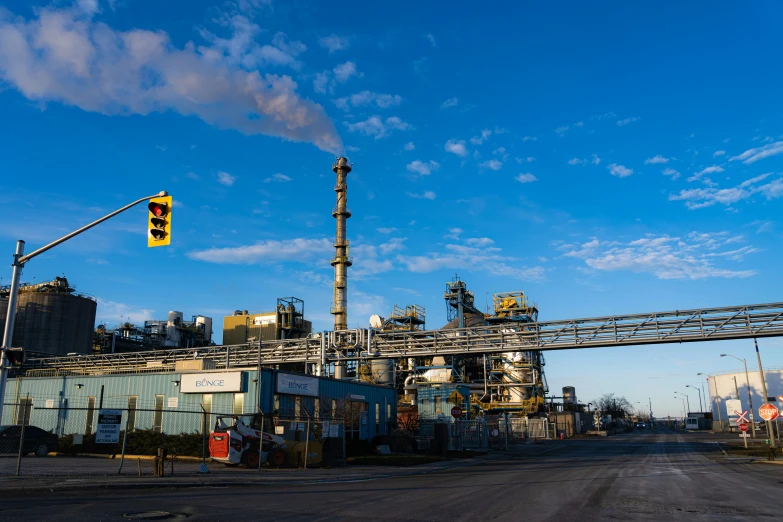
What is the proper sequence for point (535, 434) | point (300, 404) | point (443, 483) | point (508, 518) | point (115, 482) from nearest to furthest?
1. point (508, 518)
2. point (115, 482)
3. point (443, 483)
4. point (300, 404)
5. point (535, 434)

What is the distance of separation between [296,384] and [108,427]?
12.0 m

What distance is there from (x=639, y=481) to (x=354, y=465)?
40.1ft

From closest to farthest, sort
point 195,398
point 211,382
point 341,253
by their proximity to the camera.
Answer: point 211,382 < point 195,398 < point 341,253

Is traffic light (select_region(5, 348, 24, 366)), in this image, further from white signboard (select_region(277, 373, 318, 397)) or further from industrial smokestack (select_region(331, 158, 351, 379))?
industrial smokestack (select_region(331, 158, 351, 379))

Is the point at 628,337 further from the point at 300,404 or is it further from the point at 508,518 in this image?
the point at 508,518

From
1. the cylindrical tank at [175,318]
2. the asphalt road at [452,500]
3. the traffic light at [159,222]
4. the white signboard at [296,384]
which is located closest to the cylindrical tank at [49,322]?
the cylindrical tank at [175,318]

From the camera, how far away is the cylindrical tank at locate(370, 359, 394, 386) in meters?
66.1

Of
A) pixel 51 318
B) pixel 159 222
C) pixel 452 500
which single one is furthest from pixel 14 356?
pixel 51 318

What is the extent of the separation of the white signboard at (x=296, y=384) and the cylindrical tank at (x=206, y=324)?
58826 mm

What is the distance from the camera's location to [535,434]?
66688 millimetres

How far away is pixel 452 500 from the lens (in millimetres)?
14977

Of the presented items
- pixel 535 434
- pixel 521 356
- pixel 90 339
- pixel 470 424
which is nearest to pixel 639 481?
pixel 470 424

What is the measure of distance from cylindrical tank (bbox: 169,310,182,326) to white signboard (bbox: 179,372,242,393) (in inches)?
2164

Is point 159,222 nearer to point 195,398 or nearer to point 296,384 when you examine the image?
point 296,384
